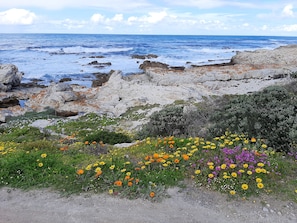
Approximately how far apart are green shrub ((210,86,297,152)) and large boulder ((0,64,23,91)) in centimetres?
2200

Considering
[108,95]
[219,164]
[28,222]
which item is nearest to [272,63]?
[108,95]

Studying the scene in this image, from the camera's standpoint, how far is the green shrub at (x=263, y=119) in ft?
25.5

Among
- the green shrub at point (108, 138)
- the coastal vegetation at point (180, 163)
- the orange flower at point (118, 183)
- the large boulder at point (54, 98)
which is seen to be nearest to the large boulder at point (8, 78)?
the large boulder at point (54, 98)

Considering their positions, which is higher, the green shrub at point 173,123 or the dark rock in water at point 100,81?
the green shrub at point 173,123

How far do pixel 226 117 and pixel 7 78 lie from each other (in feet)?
76.4

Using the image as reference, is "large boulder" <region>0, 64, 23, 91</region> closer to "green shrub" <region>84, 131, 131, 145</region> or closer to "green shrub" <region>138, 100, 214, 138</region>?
"green shrub" <region>84, 131, 131, 145</region>

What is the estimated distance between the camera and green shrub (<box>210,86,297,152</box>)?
777 cm

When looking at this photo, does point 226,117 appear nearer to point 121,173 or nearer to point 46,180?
point 121,173

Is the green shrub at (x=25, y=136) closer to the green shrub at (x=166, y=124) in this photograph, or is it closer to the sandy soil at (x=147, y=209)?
the green shrub at (x=166, y=124)

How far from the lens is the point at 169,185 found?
5742 mm

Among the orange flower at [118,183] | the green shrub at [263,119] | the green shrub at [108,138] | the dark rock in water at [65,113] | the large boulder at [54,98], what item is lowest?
the dark rock in water at [65,113]

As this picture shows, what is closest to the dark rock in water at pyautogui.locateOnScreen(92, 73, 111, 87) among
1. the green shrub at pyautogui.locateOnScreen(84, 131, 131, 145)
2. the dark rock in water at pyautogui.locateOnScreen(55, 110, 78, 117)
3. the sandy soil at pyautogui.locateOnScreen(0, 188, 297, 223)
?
the dark rock in water at pyautogui.locateOnScreen(55, 110, 78, 117)

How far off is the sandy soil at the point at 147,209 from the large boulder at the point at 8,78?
2321 cm

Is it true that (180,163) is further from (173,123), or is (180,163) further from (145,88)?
(145,88)
